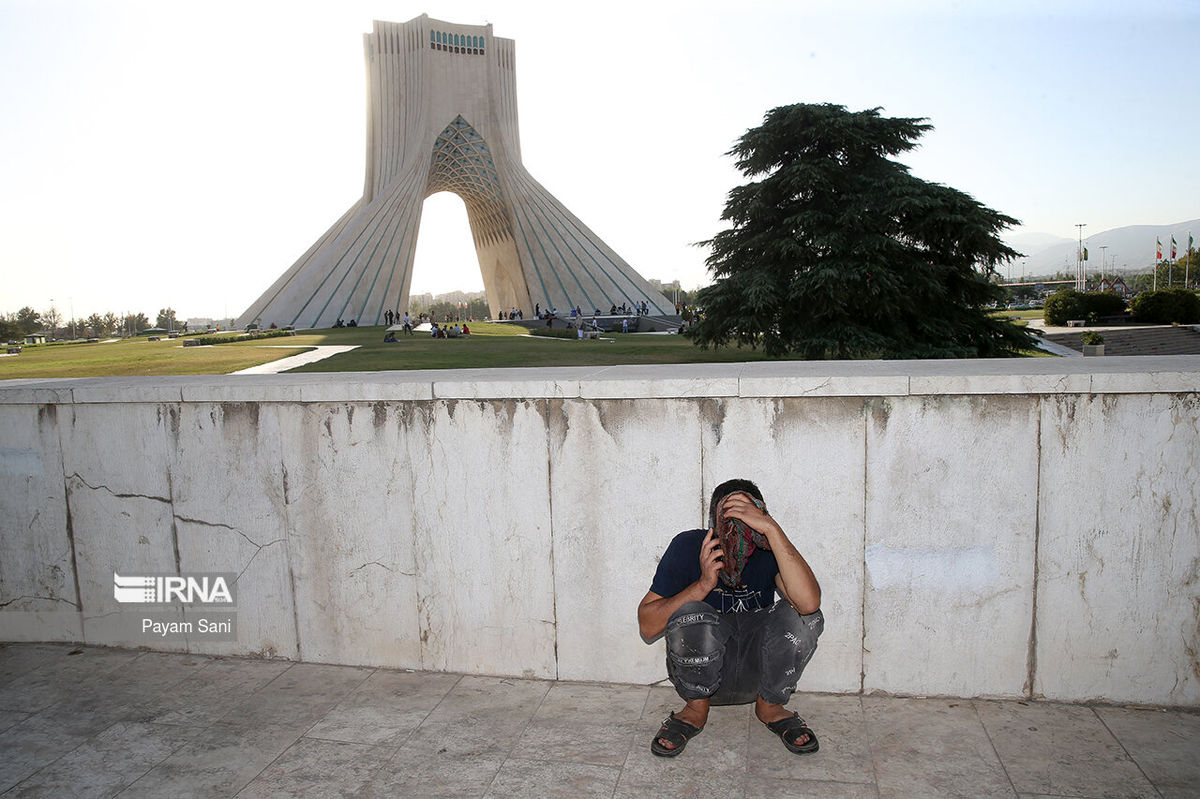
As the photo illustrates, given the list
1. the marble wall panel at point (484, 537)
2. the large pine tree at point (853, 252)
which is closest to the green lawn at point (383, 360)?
the large pine tree at point (853, 252)

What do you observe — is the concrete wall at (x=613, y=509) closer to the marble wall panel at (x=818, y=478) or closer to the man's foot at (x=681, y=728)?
the marble wall panel at (x=818, y=478)

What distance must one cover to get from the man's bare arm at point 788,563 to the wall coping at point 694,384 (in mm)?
605

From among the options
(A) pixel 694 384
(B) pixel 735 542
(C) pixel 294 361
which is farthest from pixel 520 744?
(C) pixel 294 361

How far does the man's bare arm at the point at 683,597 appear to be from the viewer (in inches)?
111

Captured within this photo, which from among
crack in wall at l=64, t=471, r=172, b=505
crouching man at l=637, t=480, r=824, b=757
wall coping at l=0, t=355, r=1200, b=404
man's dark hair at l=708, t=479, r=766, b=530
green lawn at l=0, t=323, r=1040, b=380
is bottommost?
crouching man at l=637, t=480, r=824, b=757

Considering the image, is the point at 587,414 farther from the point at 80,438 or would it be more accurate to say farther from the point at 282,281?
the point at 282,281

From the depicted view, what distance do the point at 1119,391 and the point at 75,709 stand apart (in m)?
4.57

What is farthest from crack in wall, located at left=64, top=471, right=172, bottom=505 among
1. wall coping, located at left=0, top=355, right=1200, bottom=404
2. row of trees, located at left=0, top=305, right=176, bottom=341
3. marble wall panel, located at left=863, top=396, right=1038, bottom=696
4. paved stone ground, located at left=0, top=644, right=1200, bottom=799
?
row of trees, located at left=0, top=305, right=176, bottom=341

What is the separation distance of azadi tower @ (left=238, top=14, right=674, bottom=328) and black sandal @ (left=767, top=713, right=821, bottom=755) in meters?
37.6

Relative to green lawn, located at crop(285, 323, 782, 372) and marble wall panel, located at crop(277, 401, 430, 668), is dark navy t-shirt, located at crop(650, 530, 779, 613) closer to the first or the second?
marble wall panel, located at crop(277, 401, 430, 668)

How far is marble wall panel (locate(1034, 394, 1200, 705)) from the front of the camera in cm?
303

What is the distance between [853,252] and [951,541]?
1064 centimetres

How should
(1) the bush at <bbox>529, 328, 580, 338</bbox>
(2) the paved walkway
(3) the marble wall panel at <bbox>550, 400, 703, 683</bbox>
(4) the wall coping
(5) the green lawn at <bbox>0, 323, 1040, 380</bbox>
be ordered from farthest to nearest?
(1) the bush at <bbox>529, 328, 580, 338</bbox>, (2) the paved walkway, (5) the green lawn at <bbox>0, 323, 1040, 380</bbox>, (3) the marble wall panel at <bbox>550, 400, 703, 683</bbox>, (4) the wall coping

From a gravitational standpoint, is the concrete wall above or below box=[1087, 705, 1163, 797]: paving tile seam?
above
